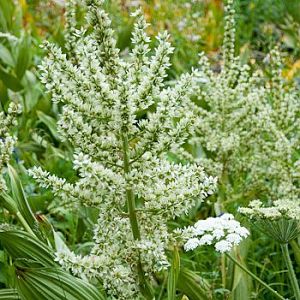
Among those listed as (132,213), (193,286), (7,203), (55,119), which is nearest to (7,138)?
(7,203)

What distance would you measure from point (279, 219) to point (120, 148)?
605mm

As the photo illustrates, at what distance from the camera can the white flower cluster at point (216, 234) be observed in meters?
2.61

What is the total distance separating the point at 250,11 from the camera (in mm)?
9164

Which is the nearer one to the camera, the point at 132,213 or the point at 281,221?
the point at 132,213

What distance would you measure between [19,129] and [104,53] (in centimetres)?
287

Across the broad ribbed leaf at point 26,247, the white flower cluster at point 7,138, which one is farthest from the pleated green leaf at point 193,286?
the white flower cluster at point 7,138

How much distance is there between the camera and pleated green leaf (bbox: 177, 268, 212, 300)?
10.1 feet

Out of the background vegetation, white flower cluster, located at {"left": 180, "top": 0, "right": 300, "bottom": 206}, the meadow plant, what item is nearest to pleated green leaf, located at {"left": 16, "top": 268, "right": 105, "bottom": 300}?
the background vegetation

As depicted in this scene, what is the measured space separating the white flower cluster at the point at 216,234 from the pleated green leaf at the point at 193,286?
1.32 feet

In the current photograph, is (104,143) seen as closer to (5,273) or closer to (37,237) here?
(37,237)

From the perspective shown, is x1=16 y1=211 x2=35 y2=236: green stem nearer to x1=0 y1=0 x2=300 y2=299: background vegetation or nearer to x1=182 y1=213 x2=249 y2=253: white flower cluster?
x1=0 y1=0 x2=300 y2=299: background vegetation

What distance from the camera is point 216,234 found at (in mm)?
2643

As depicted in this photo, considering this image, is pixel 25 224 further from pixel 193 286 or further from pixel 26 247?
pixel 193 286

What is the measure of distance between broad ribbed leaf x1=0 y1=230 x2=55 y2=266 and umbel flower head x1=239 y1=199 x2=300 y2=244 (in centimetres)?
73
